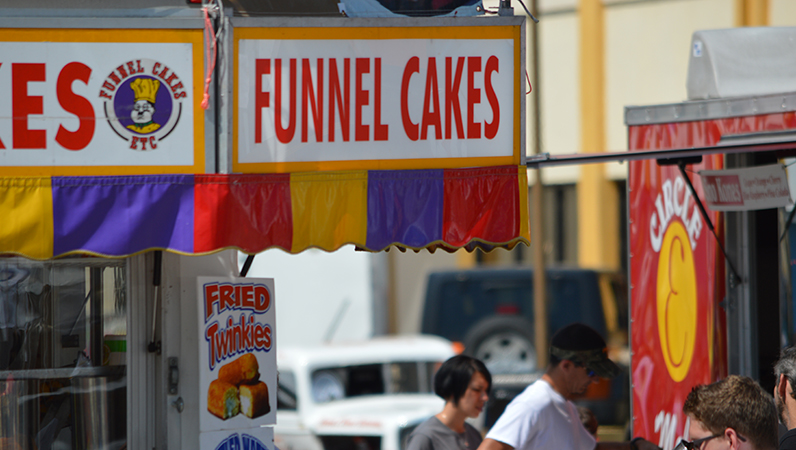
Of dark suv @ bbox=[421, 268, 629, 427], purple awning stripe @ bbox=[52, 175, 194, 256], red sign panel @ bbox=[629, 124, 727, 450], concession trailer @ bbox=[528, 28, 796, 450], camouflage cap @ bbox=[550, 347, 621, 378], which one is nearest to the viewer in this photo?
purple awning stripe @ bbox=[52, 175, 194, 256]

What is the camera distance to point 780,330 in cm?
590

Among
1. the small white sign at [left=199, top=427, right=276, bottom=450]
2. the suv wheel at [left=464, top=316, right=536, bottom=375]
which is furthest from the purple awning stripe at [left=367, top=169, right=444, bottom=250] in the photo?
the suv wheel at [left=464, top=316, right=536, bottom=375]

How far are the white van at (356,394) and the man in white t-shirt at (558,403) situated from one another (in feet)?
17.0

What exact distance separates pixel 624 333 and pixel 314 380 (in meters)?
4.89

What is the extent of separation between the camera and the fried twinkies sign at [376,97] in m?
3.61

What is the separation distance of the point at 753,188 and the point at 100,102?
387 cm

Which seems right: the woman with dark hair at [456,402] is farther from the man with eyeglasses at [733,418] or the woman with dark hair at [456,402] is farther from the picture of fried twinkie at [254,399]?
the man with eyeglasses at [733,418]

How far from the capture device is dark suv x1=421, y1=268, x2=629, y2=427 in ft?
43.3

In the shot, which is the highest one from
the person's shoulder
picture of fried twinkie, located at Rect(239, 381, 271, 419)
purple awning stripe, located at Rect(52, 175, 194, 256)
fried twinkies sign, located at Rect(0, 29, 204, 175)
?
fried twinkies sign, located at Rect(0, 29, 204, 175)

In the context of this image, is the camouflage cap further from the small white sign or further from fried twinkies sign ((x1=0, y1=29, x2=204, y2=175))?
fried twinkies sign ((x1=0, y1=29, x2=204, y2=175))

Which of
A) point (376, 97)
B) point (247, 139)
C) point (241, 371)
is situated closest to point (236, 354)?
point (241, 371)

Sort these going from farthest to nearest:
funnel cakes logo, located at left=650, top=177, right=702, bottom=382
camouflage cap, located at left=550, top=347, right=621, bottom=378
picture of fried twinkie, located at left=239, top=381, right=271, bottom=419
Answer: funnel cakes logo, located at left=650, top=177, right=702, bottom=382 → camouflage cap, located at left=550, top=347, right=621, bottom=378 → picture of fried twinkie, located at left=239, top=381, right=271, bottom=419

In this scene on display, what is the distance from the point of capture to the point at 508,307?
47.8 ft

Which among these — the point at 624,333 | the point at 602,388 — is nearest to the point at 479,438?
the point at 602,388
